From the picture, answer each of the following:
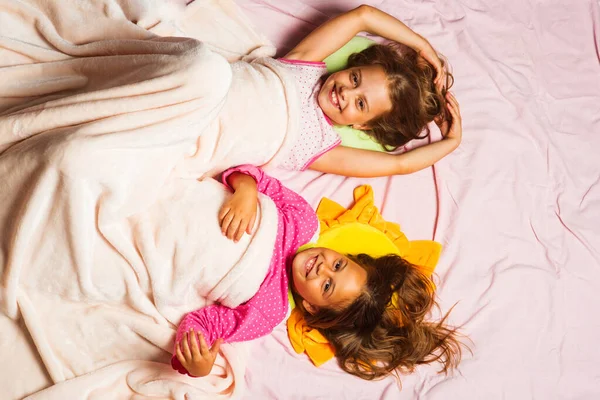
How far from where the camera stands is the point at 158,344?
1.33 meters

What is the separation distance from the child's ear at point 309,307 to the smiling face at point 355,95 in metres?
0.46

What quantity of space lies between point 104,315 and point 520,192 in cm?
112

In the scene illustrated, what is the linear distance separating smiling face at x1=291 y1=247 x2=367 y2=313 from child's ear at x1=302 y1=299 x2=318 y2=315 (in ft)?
0.07

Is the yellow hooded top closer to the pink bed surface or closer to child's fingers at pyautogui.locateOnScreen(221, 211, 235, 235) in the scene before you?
the pink bed surface

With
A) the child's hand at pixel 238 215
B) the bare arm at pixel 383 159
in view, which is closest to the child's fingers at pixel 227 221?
the child's hand at pixel 238 215

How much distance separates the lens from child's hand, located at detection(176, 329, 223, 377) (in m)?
1.22

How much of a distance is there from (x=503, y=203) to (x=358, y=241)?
439 millimetres

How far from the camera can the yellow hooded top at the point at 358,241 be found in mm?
1503

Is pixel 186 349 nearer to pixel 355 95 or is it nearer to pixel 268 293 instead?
pixel 268 293

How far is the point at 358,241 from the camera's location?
→ 1.60 m

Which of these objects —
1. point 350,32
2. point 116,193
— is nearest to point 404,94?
point 350,32

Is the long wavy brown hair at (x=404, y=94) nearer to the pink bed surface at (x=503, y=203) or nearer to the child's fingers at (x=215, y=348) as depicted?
the pink bed surface at (x=503, y=203)

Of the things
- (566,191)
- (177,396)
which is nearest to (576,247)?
(566,191)

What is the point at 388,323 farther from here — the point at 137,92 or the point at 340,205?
the point at 137,92
